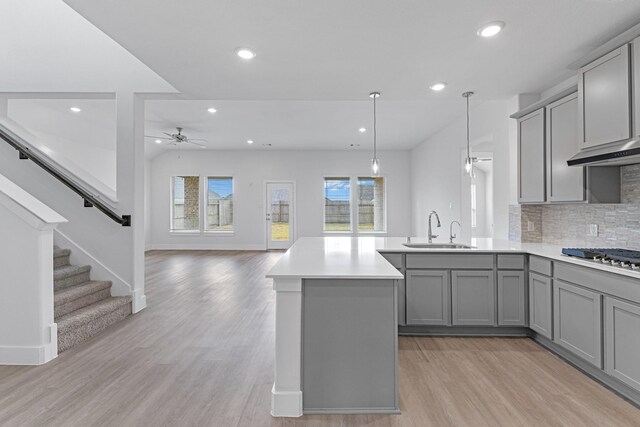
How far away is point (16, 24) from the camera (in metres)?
3.72

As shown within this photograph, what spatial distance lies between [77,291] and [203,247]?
6.25 metres

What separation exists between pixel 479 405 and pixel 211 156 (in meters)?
9.00

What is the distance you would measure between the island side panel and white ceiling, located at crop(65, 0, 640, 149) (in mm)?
1827

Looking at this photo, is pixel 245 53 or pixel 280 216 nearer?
pixel 245 53

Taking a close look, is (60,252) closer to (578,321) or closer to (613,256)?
(578,321)

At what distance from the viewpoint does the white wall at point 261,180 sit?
31.2ft

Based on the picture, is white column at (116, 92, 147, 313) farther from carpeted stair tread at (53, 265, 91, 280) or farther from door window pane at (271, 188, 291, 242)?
door window pane at (271, 188, 291, 242)

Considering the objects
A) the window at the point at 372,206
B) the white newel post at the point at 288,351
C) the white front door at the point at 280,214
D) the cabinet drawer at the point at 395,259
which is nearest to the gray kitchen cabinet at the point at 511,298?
the cabinet drawer at the point at 395,259

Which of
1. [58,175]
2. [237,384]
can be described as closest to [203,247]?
[58,175]

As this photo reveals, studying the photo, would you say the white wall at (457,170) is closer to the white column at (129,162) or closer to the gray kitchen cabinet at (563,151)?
the gray kitchen cabinet at (563,151)

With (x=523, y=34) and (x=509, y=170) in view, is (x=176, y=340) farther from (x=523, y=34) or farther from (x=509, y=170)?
(x=509, y=170)

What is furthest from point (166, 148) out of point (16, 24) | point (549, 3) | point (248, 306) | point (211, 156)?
point (549, 3)

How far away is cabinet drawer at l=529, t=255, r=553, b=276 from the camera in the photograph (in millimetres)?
2828

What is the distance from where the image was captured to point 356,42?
254 centimetres
